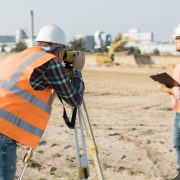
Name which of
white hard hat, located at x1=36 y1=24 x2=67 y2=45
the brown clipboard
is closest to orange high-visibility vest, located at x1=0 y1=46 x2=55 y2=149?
white hard hat, located at x1=36 y1=24 x2=67 y2=45

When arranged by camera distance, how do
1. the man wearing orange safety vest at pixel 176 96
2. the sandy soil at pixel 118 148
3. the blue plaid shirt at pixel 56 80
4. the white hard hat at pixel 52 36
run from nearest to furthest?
the blue plaid shirt at pixel 56 80
the white hard hat at pixel 52 36
the man wearing orange safety vest at pixel 176 96
the sandy soil at pixel 118 148

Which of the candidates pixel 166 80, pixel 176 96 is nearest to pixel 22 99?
pixel 166 80

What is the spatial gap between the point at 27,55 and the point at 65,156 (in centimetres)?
321

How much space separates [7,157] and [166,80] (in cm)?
212

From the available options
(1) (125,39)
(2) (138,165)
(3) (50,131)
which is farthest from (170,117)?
(1) (125,39)

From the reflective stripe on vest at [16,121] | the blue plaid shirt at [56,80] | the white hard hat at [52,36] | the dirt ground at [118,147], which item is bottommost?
the dirt ground at [118,147]

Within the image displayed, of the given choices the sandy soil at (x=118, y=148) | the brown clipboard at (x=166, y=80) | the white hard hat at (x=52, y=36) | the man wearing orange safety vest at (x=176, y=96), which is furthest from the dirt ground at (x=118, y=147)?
the white hard hat at (x=52, y=36)

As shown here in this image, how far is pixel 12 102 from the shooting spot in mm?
3109

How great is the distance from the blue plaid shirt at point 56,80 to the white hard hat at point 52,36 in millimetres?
223

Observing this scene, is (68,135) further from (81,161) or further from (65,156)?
(81,161)

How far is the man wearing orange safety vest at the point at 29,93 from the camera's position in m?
3.10

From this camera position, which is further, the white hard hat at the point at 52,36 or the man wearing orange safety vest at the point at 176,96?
the man wearing orange safety vest at the point at 176,96

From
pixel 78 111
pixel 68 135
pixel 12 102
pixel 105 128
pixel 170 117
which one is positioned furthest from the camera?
pixel 170 117

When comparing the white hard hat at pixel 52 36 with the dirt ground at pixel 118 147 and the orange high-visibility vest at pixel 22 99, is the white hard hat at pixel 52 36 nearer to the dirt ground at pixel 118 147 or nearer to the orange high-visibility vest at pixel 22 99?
the orange high-visibility vest at pixel 22 99
